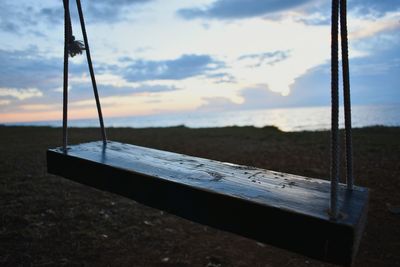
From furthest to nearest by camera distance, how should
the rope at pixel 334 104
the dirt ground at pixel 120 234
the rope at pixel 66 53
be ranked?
1. the dirt ground at pixel 120 234
2. the rope at pixel 66 53
3. the rope at pixel 334 104

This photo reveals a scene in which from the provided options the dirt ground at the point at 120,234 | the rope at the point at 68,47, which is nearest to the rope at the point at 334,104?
the rope at the point at 68,47

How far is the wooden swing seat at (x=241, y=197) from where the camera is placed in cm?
113

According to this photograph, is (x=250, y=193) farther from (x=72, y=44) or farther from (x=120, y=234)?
(x=120, y=234)

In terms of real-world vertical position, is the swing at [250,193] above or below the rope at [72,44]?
below

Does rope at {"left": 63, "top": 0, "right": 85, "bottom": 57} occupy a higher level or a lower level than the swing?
higher

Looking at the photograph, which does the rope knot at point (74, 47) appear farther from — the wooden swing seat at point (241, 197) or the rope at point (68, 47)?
the wooden swing seat at point (241, 197)

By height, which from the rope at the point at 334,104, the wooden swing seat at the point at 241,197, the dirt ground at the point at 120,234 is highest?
the rope at the point at 334,104

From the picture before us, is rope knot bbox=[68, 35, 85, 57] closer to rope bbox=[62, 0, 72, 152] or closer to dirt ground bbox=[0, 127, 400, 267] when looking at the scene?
rope bbox=[62, 0, 72, 152]

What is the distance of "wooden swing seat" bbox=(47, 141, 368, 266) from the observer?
1130 millimetres

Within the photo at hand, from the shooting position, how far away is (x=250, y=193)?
1424 mm

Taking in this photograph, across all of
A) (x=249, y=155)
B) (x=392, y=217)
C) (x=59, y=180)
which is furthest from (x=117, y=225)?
(x=249, y=155)

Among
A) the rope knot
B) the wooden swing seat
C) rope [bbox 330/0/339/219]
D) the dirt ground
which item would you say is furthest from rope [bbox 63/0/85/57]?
the dirt ground

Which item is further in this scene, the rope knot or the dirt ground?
the dirt ground

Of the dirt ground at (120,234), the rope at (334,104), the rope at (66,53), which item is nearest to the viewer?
the rope at (334,104)
